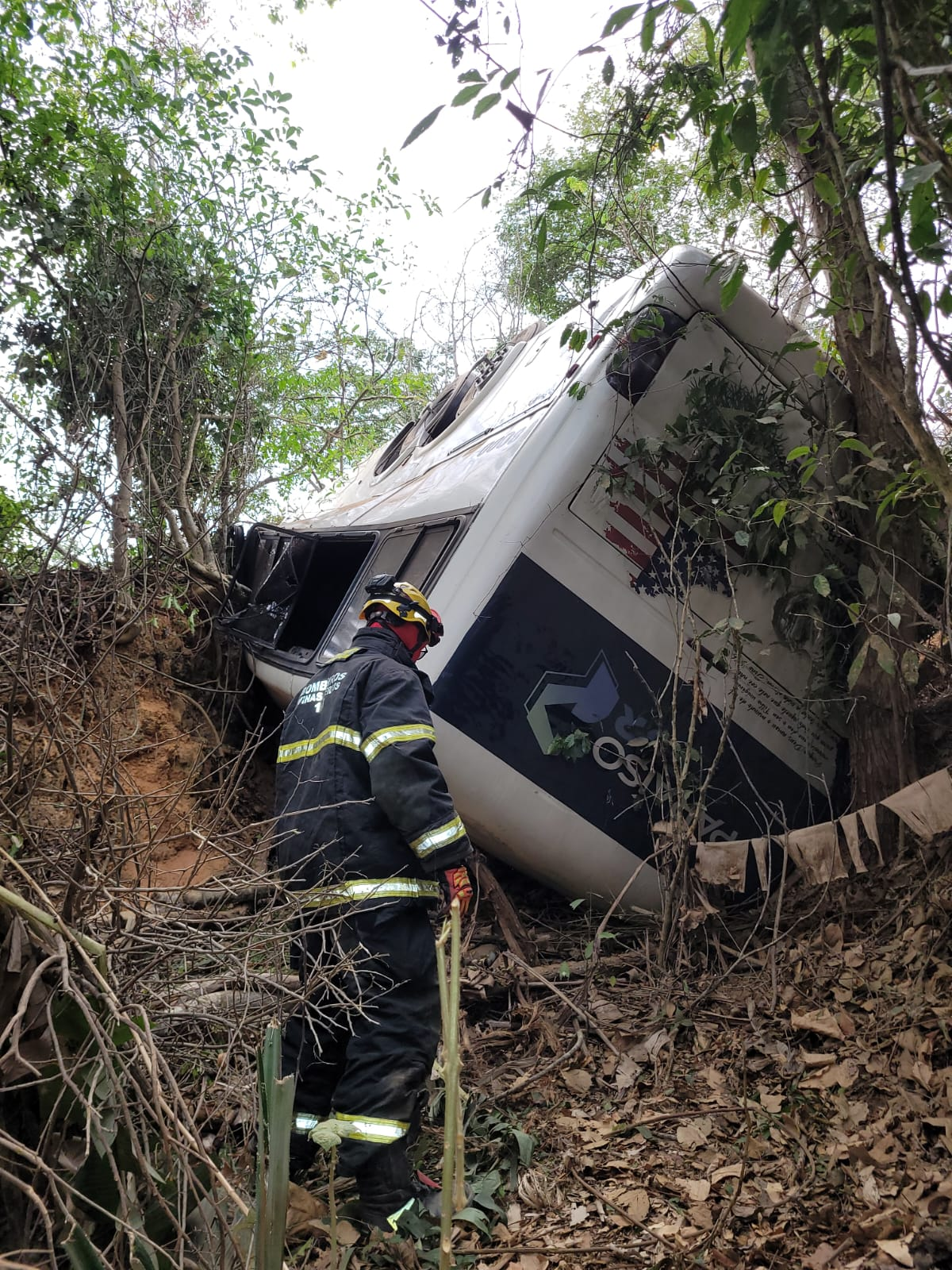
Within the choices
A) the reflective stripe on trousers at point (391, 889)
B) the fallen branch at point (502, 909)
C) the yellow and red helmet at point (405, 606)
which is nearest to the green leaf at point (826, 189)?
the yellow and red helmet at point (405, 606)

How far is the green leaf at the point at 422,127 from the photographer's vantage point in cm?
201

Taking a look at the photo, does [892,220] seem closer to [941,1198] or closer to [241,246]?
[941,1198]

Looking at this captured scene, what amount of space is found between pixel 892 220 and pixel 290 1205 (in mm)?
2751

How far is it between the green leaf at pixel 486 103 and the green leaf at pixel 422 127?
0.35ft

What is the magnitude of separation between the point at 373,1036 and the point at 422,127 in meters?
2.44

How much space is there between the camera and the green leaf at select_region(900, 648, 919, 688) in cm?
313

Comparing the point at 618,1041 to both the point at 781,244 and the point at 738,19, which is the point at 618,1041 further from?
the point at 738,19

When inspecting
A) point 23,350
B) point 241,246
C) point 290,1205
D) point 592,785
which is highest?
point 241,246

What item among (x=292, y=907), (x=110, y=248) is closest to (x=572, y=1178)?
(x=292, y=907)

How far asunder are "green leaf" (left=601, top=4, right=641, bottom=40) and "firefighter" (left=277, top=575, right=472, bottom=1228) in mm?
1801

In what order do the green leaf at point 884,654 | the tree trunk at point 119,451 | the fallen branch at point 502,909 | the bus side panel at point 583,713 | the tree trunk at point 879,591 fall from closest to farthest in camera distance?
the green leaf at point 884,654 → the tree trunk at point 879,591 → the bus side panel at point 583,713 → the fallen branch at point 502,909 → the tree trunk at point 119,451

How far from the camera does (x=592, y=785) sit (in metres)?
3.44

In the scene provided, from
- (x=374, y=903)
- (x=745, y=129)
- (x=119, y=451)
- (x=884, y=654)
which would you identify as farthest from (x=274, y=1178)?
(x=119, y=451)

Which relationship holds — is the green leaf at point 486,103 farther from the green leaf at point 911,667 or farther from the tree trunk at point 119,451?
the tree trunk at point 119,451
